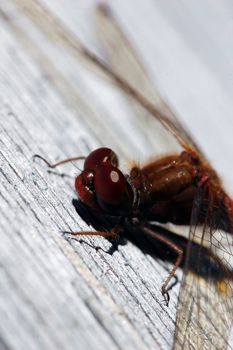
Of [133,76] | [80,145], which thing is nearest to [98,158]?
[80,145]

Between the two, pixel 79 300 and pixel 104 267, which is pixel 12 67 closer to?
pixel 104 267

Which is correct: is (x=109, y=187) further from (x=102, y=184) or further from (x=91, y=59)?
(x=91, y=59)

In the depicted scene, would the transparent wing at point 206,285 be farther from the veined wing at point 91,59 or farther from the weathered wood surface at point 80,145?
the veined wing at point 91,59

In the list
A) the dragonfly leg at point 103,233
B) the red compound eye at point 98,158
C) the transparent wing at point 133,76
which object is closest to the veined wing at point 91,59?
the transparent wing at point 133,76

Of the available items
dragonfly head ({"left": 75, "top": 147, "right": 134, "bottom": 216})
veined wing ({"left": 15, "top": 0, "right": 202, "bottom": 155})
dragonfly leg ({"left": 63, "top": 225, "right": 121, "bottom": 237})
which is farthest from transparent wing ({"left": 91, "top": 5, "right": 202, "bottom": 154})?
dragonfly leg ({"left": 63, "top": 225, "right": 121, "bottom": 237})

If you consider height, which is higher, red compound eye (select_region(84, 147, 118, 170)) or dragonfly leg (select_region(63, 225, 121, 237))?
red compound eye (select_region(84, 147, 118, 170))

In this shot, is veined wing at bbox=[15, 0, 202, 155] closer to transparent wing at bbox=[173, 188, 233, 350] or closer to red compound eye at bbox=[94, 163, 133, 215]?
transparent wing at bbox=[173, 188, 233, 350]

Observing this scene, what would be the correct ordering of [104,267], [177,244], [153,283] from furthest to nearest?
[177,244] → [153,283] → [104,267]

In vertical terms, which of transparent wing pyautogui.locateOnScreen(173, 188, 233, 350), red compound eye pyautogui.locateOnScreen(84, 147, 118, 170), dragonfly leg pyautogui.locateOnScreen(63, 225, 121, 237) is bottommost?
transparent wing pyautogui.locateOnScreen(173, 188, 233, 350)

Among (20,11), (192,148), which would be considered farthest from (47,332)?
(20,11)
